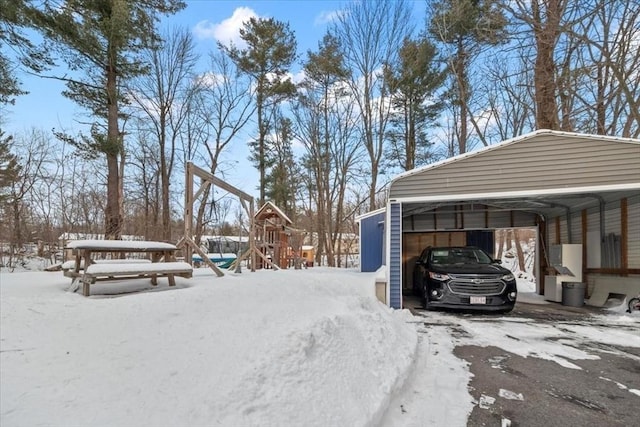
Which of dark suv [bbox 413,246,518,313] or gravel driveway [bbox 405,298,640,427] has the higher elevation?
A: dark suv [bbox 413,246,518,313]

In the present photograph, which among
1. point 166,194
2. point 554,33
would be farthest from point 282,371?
point 166,194

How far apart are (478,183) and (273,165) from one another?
1598 centimetres

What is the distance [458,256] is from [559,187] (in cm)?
255

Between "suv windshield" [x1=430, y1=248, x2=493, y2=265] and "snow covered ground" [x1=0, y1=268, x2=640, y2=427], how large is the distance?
12.6 ft

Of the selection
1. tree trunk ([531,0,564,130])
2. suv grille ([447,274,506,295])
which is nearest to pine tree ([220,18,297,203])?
tree trunk ([531,0,564,130])

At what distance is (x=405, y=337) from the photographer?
15.3 feet

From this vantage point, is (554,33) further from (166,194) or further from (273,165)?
(166,194)

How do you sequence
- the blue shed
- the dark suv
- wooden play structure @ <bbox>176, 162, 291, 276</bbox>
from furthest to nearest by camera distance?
the blue shed
the dark suv
wooden play structure @ <bbox>176, 162, 291, 276</bbox>

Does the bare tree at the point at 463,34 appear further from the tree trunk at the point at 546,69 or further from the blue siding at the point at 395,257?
the blue siding at the point at 395,257

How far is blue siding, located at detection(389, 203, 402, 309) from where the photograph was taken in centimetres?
769

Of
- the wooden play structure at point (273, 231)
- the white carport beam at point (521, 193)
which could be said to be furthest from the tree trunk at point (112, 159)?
the white carport beam at point (521, 193)

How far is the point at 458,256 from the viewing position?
333 inches

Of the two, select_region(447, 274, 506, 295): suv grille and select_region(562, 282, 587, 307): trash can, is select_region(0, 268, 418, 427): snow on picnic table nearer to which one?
select_region(447, 274, 506, 295): suv grille

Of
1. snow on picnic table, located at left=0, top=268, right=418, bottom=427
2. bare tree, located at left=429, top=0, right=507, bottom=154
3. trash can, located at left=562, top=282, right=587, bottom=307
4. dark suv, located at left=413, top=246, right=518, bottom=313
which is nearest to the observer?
snow on picnic table, located at left=0, top=268, right=418, bottom=427
